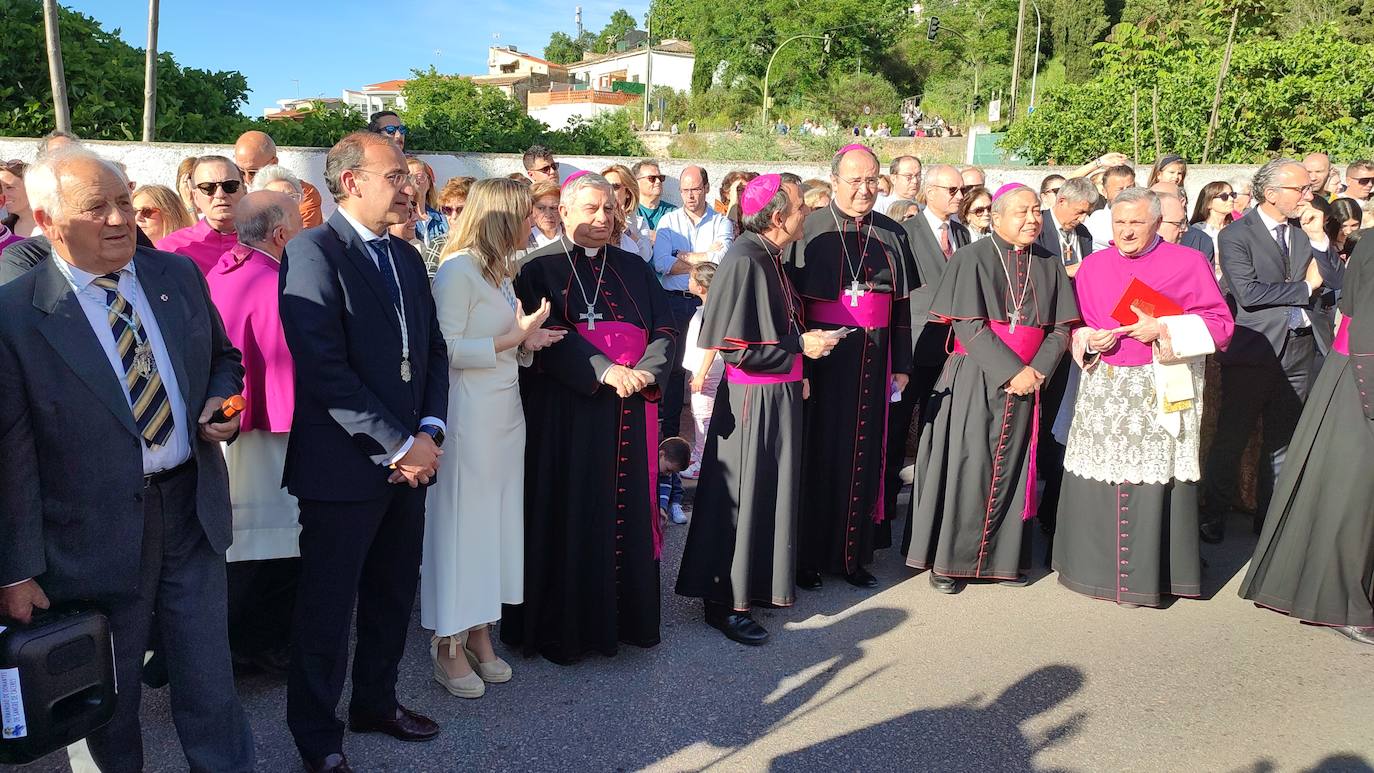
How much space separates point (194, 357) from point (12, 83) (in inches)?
454

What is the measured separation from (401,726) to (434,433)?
1137mm

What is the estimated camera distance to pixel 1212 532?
20.5 feet

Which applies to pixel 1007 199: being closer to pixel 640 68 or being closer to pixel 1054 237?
pixel 1054 237

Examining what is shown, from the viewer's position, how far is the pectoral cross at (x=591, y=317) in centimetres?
420

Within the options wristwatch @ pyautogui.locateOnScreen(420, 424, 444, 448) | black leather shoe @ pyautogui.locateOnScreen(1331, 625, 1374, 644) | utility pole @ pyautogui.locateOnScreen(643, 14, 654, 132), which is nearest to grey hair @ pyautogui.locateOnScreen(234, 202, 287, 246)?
wristwatch @ pyautogui.locateOnScreen(420, 424, 444, 448)

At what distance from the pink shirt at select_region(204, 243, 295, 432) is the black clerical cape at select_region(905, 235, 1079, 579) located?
3.32m

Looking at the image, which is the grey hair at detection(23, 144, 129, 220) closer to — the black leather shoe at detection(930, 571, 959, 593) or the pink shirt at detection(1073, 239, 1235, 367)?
the black leather shoe at detection(930, 571, 959, 593)

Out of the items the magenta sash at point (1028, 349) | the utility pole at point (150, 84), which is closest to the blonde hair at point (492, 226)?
the magenta sash at point (1028, 349)

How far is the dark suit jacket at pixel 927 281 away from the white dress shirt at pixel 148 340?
4.32m

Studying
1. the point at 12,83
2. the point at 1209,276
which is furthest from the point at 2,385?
the point at 12,83

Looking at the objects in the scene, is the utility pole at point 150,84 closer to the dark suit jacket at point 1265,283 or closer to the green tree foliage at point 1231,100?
the dark suit jacket at point 1265,283

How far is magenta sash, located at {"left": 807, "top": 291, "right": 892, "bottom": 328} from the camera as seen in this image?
519 centimetres

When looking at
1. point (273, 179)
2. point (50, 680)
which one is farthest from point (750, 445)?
point (50, 680)

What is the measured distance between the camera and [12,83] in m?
11.7
